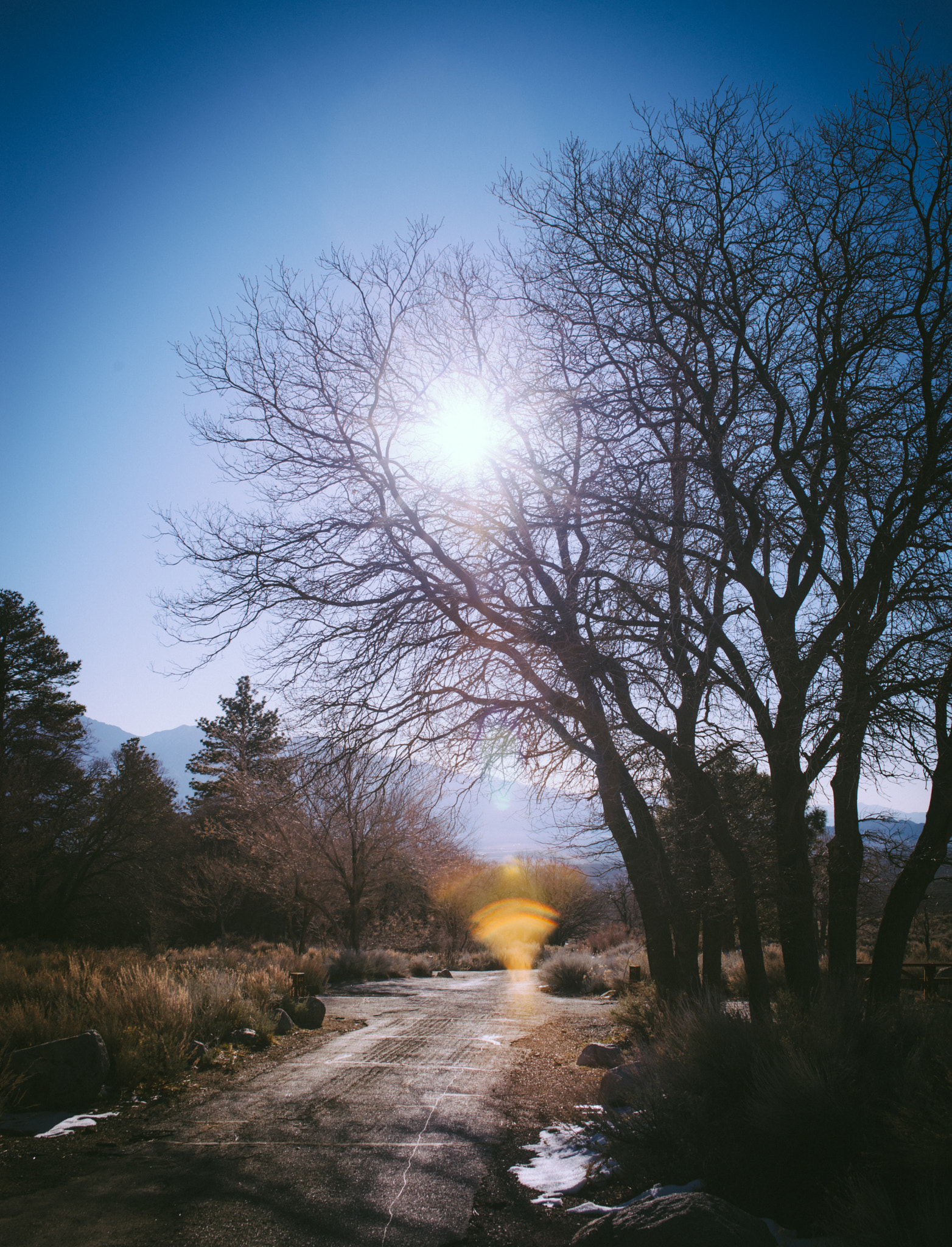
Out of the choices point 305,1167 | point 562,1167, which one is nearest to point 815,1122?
point 562,1167

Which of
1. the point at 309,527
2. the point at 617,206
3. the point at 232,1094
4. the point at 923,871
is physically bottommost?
the point at 232,1094

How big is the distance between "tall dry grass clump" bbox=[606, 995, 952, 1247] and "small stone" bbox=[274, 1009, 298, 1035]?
606cm

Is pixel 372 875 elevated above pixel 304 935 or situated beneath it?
elevated above

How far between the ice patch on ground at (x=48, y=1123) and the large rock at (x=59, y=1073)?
0.13m

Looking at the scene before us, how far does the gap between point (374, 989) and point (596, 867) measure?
7989mm

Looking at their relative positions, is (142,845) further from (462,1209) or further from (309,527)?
(462,1209)

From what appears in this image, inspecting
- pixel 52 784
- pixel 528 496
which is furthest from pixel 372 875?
pixel 528 496

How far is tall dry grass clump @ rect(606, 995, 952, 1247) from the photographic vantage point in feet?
9.76

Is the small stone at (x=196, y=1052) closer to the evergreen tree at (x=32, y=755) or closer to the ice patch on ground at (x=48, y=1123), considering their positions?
the ice patch on ground at (x=48, y=1123)

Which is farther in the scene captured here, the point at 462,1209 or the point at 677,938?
the point at 677,938

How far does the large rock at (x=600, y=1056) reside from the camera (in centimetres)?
780

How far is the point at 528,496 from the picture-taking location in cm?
822

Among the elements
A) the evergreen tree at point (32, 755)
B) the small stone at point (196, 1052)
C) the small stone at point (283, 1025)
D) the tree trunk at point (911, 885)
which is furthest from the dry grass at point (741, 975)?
the evergreen tree at point (32, 755)

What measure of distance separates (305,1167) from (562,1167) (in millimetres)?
1732
